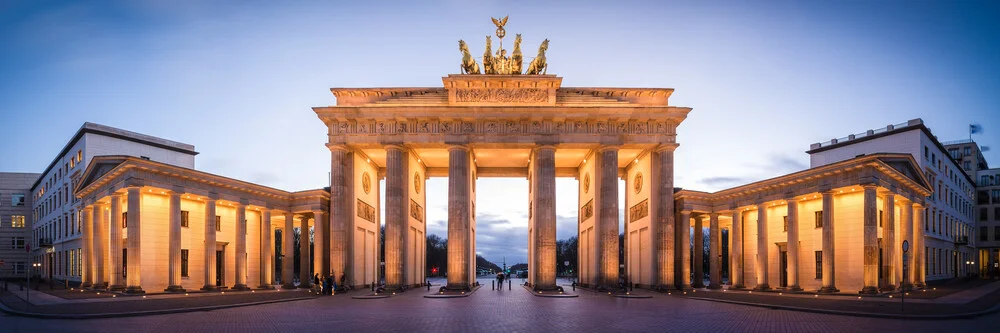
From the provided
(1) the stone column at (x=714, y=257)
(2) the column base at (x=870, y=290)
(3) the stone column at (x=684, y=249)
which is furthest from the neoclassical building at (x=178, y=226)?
(2) the column base at (x=870, y=290)

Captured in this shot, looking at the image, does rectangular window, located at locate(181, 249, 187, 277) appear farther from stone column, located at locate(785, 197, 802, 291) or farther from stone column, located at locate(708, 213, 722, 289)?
stone column, located at locate(785, 197, 802, 291)

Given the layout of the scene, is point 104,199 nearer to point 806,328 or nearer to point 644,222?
point 644,222

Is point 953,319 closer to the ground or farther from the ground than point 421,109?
closer to the ground

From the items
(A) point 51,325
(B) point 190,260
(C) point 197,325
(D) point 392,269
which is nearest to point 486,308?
(C) point 197,325

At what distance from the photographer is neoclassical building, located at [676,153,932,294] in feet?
116

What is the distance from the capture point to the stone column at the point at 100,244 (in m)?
41.1

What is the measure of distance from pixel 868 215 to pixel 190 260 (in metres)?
40.7

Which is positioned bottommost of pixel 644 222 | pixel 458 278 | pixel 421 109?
pixel 458 278

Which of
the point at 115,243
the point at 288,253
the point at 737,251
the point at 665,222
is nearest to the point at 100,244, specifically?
the point at 115,243

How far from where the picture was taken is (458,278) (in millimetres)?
42844

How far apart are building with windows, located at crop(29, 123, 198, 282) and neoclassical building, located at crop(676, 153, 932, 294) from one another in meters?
45.9

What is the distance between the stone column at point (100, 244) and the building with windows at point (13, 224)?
49.3 metres

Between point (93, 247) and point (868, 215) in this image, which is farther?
point (93, 247)

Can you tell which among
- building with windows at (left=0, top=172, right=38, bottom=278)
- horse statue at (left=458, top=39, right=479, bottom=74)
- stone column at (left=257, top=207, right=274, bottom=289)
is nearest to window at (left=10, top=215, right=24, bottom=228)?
building with windows at (left=0, top=172, right=38, bottom=278)
